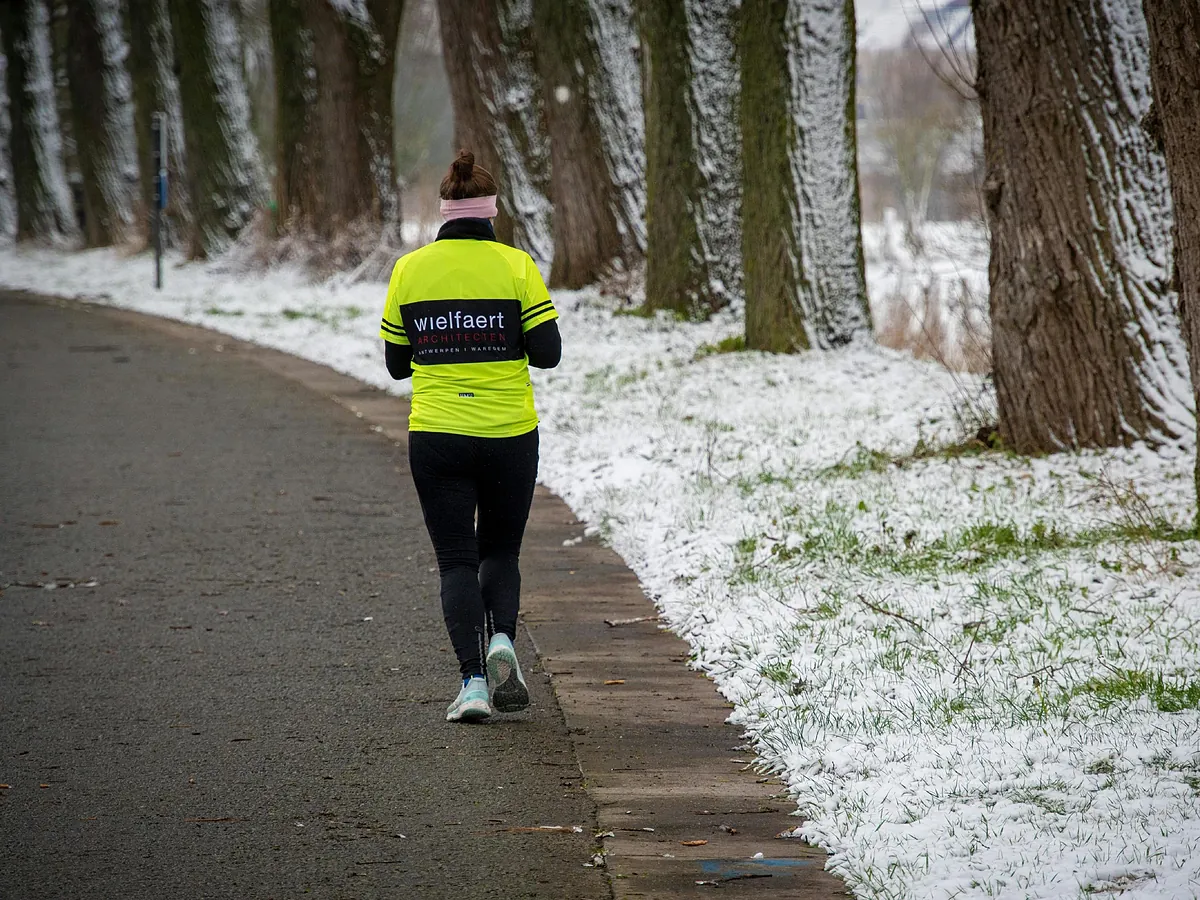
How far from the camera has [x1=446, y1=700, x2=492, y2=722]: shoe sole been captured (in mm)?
4727

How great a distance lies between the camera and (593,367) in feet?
43.6

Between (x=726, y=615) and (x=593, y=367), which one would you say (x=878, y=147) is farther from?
(x=726, y=615)

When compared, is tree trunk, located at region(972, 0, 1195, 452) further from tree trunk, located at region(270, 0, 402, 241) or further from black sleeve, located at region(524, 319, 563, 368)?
tree trunk, located at region(270, 0, 402, 241)

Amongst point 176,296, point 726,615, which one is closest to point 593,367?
point 726,615

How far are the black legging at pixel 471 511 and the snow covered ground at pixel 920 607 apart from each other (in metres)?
0.90

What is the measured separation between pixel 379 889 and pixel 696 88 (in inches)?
472

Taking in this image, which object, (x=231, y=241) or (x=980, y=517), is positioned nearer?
(x=980, y=517)

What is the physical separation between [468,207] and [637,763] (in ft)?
6.16

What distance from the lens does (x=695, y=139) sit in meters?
14.5

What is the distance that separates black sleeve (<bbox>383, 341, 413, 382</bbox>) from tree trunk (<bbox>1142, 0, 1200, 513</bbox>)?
10.4 feet

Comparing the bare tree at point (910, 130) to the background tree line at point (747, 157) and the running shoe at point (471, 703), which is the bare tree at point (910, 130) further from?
the running shoe at point (471, 703)

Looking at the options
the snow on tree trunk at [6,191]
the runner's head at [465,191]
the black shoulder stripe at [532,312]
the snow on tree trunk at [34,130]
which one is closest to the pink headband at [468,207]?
the runner's head at [465,191]

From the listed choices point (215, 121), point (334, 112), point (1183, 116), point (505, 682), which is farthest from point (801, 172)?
point (215, 121)

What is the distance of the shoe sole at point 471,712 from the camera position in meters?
4.73
